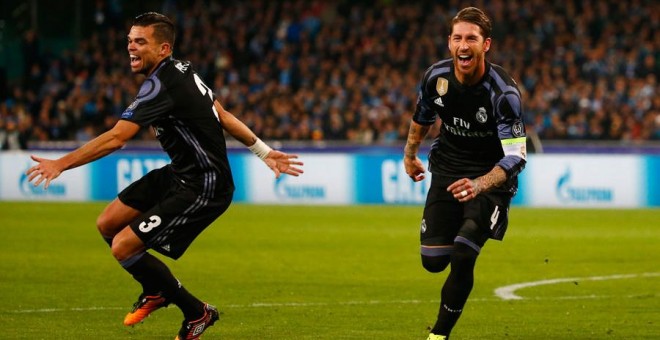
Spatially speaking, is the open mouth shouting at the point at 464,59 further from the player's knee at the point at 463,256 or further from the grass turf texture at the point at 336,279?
the grass turf texture at the point at 336,279

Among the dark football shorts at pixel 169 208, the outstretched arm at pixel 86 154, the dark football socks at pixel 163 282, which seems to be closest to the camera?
the outstretched arm at pixel 86 154

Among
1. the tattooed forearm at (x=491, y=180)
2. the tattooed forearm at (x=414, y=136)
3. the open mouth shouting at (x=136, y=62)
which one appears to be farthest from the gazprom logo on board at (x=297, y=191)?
the tattooed forearm at (x=491, y=180)

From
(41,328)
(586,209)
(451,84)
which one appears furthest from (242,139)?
(586,209)

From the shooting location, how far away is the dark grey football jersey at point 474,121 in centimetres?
808

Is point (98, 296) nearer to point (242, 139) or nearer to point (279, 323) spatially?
point (279, 323)

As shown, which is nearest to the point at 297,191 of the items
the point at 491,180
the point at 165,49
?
the point at 165,49

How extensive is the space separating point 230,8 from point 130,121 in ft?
90.2

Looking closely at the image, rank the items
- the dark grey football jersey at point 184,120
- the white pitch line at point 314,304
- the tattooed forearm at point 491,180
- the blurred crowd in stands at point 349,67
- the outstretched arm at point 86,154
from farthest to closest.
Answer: the blurred crowd in stands at point 349,67 → the white pitch line at point 314,304 → the dark grey football jersey at point 184,120 → the tattooed forearm at point 491,180 → the outstretched arm at point 86,154

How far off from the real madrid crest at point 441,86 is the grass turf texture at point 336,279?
1.85m

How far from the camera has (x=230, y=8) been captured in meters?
35.0

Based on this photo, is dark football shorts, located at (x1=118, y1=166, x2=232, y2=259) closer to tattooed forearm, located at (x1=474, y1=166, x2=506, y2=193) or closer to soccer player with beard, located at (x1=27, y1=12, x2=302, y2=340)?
soccer player with beard, located at (x1=27, y1=12, x2=302, y2=340)

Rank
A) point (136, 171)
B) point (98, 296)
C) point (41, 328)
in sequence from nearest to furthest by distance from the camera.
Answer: point (41, 328)
point (98, 296)
point (136, 171)

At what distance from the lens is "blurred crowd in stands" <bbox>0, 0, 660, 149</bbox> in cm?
2784

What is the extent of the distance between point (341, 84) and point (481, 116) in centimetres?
2253
